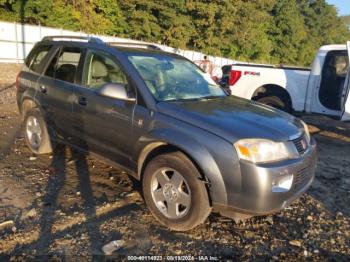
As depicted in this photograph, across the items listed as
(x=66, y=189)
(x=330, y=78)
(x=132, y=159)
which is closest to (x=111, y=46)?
(x=132, y=159)

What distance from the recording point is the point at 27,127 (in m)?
6.02

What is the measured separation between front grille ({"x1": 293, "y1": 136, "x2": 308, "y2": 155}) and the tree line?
92.7ft

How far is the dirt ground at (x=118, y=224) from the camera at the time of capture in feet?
11.7

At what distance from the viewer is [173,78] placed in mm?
4664

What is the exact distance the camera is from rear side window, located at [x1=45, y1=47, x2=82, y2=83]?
5082 millimetres

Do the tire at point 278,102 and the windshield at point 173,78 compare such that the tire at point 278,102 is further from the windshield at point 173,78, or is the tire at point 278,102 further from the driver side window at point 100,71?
the driver side window at point 100,71

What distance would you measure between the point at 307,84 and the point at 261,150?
5.75 meters

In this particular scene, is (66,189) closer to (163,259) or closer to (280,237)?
(163,259)

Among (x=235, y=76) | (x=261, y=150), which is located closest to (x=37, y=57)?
(x=261, y=150)

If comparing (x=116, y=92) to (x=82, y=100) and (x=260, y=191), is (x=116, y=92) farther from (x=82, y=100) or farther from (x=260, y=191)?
(x=260, y=191)

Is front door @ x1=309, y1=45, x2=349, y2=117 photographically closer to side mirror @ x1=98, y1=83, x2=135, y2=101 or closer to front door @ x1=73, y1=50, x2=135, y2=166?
front door @ x1=73, y1=50, x2=135, y2=166

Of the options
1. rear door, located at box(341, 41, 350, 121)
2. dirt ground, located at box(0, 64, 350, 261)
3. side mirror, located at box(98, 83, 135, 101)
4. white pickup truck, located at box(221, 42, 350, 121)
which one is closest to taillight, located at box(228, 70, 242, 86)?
white pickup truck, located at box(221, 42, 350, 121)

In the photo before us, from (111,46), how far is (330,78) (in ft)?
19.1

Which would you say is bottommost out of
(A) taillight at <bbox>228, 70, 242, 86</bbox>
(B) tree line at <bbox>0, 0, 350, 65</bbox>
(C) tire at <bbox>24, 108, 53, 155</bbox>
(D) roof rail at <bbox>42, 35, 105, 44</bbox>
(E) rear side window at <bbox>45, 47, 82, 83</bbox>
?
(C) tire at <bbox>24, 108, 53, 155</bbox>
